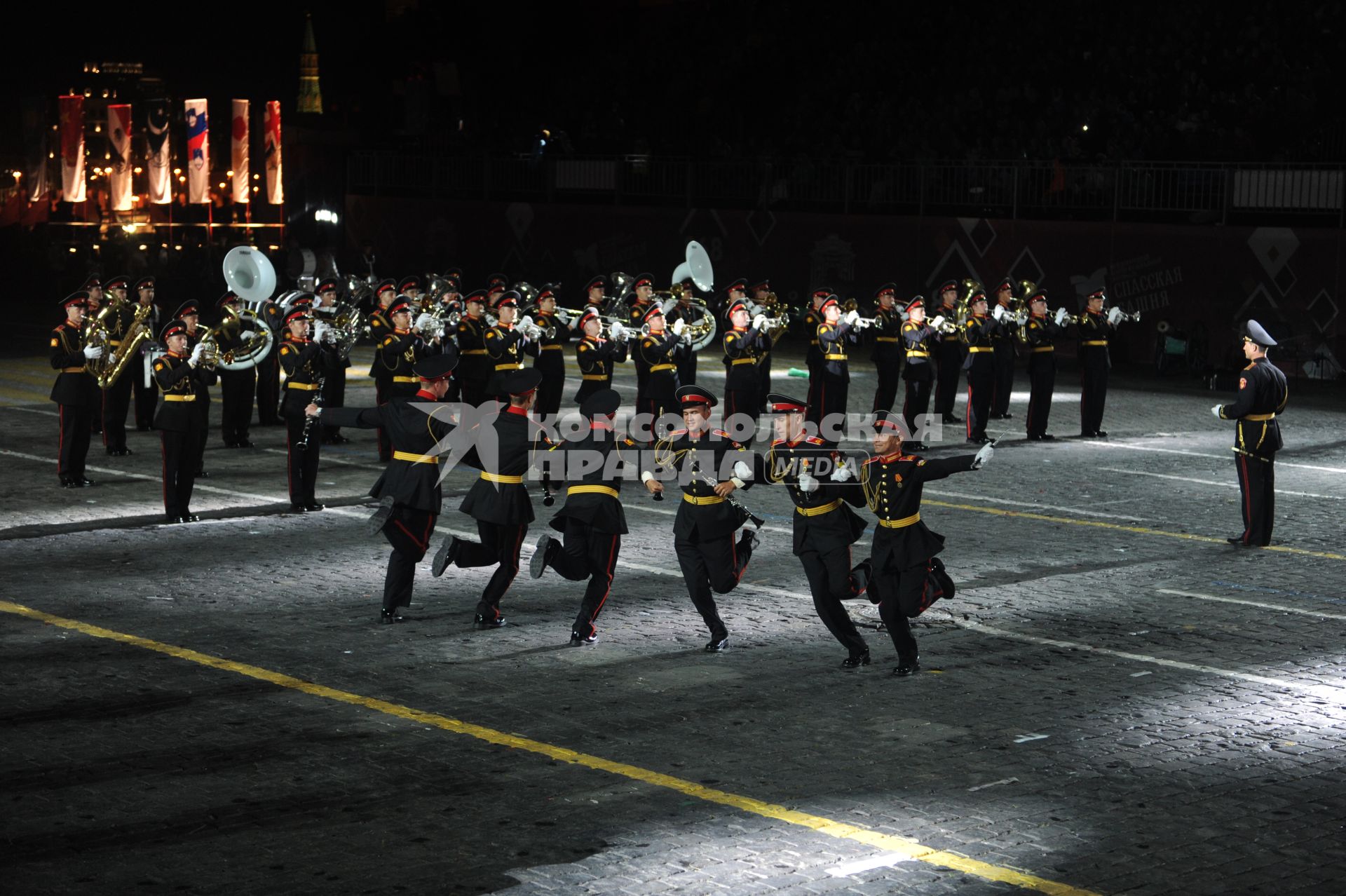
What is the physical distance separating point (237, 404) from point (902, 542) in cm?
1212

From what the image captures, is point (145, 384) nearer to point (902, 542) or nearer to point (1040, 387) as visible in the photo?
point (1040, 387)

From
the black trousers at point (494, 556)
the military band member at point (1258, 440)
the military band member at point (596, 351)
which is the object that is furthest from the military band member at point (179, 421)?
the military band member at point (1258, 440)

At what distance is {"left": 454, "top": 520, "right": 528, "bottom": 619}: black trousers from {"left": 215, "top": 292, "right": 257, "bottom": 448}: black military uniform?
932 cm

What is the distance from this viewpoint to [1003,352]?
22.4m

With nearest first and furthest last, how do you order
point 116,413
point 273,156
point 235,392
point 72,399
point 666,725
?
point 666,725 → point 72,399 → point 116,413 → point 235,392 → point 273,156

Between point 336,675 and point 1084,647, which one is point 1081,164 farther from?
point 336,675

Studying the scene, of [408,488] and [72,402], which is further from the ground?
[72,402]

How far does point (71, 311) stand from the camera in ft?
58.5

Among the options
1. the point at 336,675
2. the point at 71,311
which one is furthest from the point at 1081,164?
the point at 336,675

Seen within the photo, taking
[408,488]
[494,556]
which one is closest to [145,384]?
[408,488]

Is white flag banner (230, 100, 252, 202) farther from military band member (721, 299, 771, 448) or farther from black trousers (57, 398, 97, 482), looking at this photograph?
black trousers (57, 398, 97, 482)

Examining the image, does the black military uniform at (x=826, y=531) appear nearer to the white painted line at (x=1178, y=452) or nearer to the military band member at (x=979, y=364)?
the white painted line at (x=1178, y=452)

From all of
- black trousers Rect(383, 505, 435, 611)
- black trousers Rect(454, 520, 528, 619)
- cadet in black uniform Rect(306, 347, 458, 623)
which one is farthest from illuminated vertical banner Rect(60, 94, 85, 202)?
black trousers Rect(454, 520, 528, 619)

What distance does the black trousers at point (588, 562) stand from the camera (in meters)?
11.1
